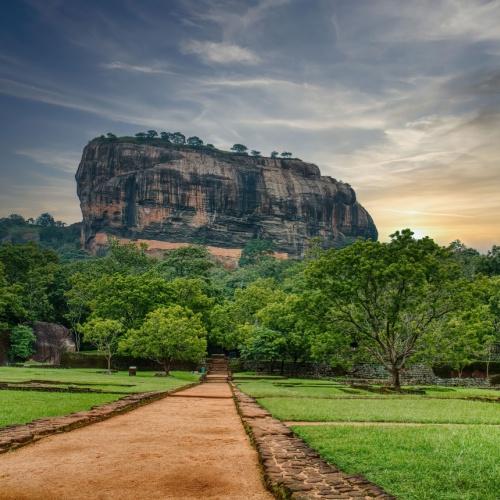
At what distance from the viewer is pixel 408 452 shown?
270 inches

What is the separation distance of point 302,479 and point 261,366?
4260 cm

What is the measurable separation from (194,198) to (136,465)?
425 feet

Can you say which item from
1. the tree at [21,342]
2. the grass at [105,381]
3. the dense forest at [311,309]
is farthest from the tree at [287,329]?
the tree at [21,342]

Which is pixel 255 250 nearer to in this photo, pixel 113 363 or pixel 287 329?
pixel 113 363

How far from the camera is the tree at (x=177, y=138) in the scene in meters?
157

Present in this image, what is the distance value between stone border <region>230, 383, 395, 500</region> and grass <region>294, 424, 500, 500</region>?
1.10 feet

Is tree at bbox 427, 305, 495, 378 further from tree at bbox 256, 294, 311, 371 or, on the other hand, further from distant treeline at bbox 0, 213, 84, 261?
distant treeline at bbox 0, 213, 84, 261

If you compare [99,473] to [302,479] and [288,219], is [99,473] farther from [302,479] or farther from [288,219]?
[288,219]

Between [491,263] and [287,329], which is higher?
[491,263]

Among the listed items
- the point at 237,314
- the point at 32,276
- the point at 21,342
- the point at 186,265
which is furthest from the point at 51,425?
the point at 186,265

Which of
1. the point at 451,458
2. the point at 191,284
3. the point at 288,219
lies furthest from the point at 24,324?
the point at 288,219

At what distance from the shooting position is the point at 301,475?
17.7 feet

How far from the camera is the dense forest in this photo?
24266 mm

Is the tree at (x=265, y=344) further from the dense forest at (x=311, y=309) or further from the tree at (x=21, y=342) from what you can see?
the tree at (x=21, y=342)
